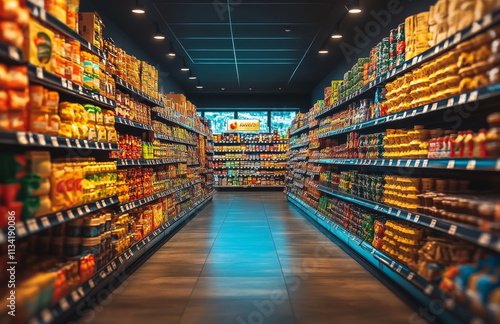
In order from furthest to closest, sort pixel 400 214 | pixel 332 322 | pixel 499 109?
1. pixel 400 214
2. pixel 499 109
3. pixel 332 322

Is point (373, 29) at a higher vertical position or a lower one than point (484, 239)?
higher

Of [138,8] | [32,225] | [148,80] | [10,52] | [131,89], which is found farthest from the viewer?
[138,8]

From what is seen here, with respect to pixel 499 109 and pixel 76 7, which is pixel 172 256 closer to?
pixel 76 7

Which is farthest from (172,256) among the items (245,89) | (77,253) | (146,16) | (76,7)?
(245,89)

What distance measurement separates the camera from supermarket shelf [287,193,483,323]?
2.13 metres

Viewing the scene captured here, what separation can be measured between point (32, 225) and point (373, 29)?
23.8ft

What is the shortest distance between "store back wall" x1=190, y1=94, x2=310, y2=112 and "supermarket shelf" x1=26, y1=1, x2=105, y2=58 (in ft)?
39.8

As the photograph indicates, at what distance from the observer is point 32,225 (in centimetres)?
212

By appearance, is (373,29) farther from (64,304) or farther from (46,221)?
(64,304)

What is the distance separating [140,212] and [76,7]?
262cm

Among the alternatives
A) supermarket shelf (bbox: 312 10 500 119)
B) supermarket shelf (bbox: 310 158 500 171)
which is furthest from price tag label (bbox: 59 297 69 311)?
supermarket shelf (bbox: 312 10 500 119)

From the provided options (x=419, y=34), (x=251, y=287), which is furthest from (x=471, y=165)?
(x=251, y=287)

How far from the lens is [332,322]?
2.69 metres

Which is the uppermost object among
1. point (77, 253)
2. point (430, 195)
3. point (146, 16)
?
point (146, 16)
